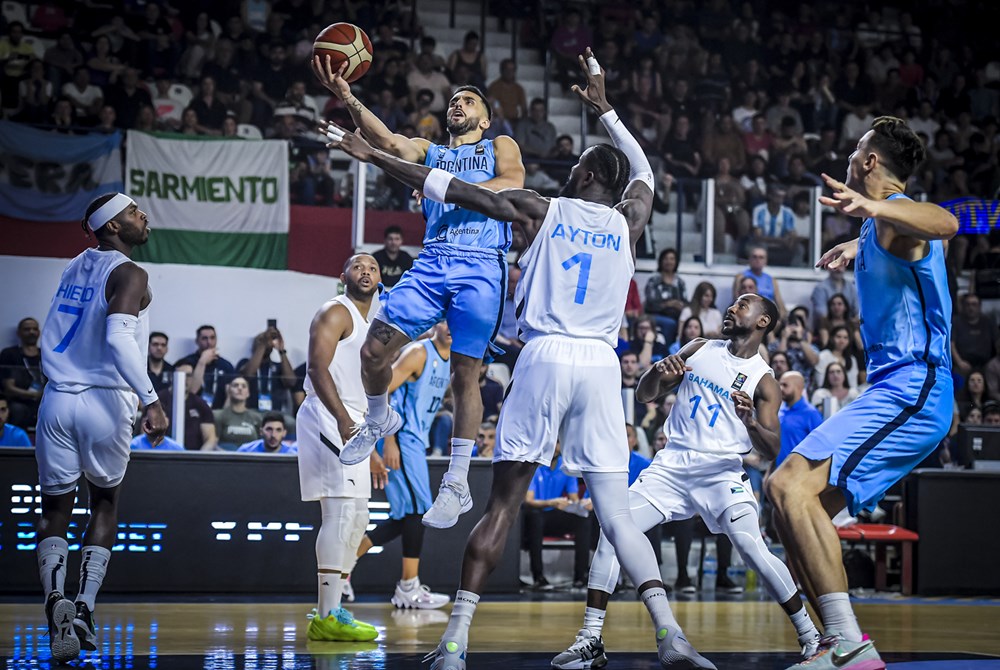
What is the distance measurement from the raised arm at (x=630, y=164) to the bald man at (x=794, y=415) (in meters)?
5.38

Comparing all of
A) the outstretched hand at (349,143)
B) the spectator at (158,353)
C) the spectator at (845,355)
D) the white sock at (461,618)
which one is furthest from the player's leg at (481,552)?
the spectator at (845,355)

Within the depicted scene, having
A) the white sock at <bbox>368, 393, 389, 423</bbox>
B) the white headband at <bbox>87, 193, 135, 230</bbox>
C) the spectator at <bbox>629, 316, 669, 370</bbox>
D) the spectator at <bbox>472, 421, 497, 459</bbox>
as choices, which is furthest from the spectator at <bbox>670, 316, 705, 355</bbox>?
the white headband at <bbox>87, 193, 135, 230</bbox>

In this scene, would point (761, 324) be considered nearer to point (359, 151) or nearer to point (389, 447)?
point (359, 151)

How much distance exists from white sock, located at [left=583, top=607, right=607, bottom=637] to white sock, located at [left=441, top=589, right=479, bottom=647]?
1.01 meters

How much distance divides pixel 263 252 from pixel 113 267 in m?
7.72

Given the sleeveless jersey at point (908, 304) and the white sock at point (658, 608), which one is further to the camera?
the white sock at point (658, 608)

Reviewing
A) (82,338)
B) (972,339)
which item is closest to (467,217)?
(82,338)

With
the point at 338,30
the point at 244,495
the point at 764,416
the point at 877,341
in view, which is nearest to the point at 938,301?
the point at 877,341

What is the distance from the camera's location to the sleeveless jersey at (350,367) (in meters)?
7.01

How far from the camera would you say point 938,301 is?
189 inches

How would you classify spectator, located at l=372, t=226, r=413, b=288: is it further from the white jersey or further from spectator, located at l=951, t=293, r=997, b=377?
the white jersey

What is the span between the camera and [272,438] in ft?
34.1

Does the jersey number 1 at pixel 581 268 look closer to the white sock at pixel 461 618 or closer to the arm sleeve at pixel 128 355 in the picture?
the white sock at pixel 461 618

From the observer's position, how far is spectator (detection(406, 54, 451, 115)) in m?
15.7
